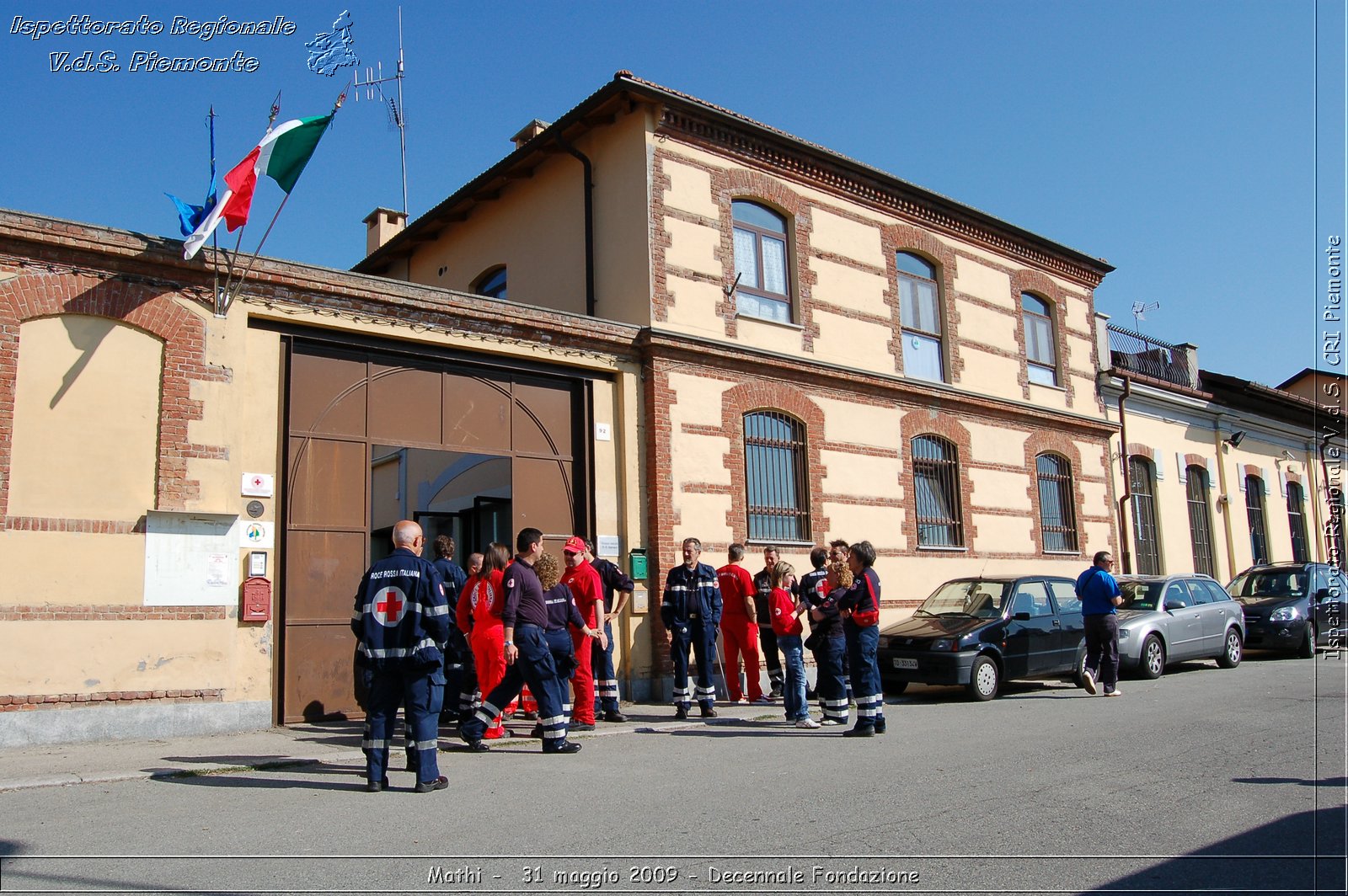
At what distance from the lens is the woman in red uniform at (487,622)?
9383 millimetres

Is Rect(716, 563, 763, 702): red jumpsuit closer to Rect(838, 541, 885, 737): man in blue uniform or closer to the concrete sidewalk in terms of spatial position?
the concrete sidewalk

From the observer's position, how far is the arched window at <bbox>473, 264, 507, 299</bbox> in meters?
17.8

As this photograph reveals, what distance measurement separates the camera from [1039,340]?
20875mm

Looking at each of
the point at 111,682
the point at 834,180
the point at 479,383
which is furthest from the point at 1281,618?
the point at 111,682

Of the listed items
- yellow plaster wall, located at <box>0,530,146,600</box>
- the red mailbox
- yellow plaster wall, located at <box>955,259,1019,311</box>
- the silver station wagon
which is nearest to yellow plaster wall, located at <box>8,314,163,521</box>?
yellow plaster wall, located at <box>0,530,146,600</box>

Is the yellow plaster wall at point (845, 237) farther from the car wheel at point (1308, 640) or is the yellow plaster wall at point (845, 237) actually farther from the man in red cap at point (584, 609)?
the car wheel at point (1308, 640)

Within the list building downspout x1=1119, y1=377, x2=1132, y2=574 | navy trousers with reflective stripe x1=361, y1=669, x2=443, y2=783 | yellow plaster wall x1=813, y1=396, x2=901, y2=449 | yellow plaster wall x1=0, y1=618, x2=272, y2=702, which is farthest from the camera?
building downspout x1=1119, y1=377, x2=1132, y2=574

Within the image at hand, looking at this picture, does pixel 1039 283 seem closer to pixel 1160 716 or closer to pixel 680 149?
pixel 680 149

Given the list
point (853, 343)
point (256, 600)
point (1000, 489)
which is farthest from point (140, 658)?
point (1000, 489)

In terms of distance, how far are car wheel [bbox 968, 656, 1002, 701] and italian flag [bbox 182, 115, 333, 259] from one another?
31.5ft

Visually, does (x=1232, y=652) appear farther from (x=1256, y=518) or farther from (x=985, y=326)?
(x=1256, y=518)

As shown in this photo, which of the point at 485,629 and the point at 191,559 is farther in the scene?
the point at 191,559

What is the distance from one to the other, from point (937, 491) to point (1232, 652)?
5279 mm

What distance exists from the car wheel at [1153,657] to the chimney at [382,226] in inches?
644
